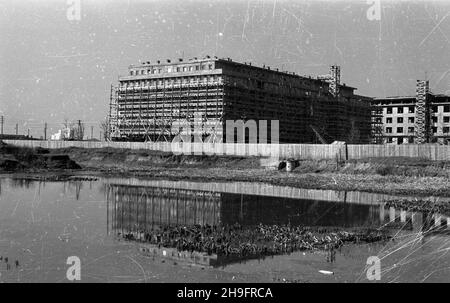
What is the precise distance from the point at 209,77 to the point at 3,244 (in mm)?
71104

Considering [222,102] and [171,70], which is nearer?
[222,102]

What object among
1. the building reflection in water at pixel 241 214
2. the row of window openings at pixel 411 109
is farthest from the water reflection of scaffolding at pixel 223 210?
the row of window openings at pixel 411 109

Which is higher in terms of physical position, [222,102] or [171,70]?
[171,70]

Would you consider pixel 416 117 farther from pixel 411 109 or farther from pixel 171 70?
pixel 171 70

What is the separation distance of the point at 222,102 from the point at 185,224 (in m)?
61.3

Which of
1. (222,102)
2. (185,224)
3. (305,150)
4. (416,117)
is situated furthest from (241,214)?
(416,117)

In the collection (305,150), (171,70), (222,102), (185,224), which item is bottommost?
(185,224)

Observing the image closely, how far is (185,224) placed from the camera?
24250 mm

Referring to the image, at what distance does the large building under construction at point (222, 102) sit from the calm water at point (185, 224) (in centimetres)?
4604

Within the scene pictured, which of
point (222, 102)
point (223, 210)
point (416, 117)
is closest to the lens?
point (223, 210)

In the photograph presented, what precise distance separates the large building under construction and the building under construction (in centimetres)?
1390

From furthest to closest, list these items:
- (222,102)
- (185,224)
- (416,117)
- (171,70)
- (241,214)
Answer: (416,117), (171,70), (222,102), (241,214), (185,224)

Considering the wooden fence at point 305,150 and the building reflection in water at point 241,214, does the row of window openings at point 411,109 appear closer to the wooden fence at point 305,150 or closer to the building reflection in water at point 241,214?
the wooden fence at point 305,150
